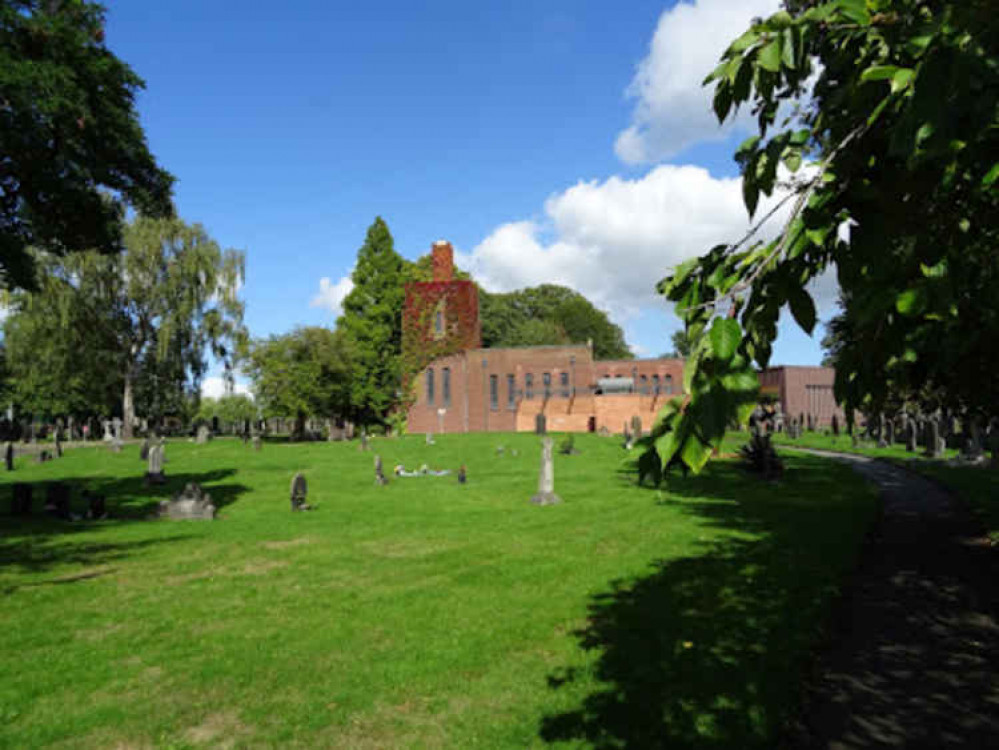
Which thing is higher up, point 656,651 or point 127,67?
point 127,67

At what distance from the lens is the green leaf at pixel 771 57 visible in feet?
6.97

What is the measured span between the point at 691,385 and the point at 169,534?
14289mm

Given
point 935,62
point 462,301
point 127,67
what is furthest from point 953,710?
point 462,301

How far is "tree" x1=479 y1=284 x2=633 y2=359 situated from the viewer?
76.1 metres

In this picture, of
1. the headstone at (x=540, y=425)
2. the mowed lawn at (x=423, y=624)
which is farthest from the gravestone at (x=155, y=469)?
the headstone at (x=540, y=425)

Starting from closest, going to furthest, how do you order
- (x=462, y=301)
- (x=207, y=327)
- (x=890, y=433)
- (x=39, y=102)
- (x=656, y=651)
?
(x=656, y=651)
(x=39, y=102)
(x=890, y=433)
(x=207, y=327)
(x=462, y=301)

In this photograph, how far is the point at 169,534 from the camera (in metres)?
13.4

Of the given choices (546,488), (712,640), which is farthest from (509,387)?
(712,640)

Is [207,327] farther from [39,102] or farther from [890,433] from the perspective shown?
[890,433]

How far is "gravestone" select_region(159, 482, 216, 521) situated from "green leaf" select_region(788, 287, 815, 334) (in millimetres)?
15921

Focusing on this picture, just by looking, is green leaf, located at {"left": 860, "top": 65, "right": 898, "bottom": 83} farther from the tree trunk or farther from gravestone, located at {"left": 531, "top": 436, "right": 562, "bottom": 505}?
the tree trunk

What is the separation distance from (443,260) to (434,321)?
A: 22.9ft

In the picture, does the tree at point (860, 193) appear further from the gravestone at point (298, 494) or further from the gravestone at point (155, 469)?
the gravestone at point (155, 469)

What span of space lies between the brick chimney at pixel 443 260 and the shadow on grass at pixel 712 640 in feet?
155
